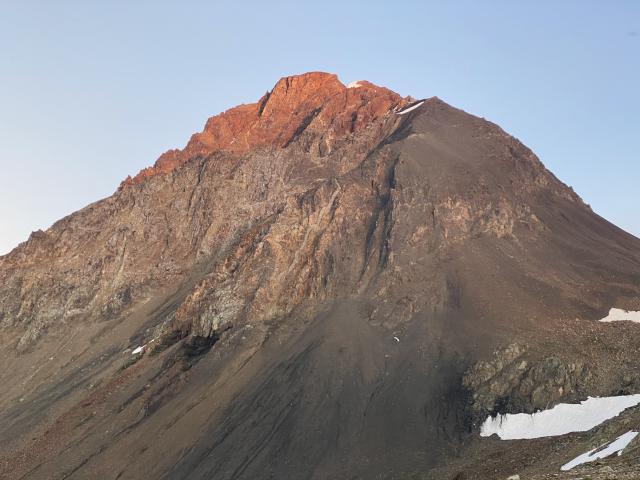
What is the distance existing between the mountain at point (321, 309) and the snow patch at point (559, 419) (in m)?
1.23

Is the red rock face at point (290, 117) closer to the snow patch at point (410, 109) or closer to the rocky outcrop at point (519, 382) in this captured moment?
the snow patch at point (410, 109)

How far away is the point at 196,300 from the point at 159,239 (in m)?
27.5

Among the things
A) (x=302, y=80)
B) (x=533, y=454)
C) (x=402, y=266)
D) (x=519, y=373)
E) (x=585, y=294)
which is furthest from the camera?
(x=302, y=80)

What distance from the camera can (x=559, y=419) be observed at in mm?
55125

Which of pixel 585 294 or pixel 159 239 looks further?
pixel 159 239

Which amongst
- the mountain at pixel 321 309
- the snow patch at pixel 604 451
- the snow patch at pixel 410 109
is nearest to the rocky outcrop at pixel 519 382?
the mountain at pixel 321 309

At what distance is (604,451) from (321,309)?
154ft

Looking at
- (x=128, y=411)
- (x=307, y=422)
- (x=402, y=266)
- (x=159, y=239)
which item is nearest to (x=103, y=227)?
(x=159, y=239)

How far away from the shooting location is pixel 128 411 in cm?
7838

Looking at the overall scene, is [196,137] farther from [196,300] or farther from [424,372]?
[424,372]

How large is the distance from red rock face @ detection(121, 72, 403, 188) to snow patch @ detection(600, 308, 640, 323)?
57451 mm

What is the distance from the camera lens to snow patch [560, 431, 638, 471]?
3689 cm

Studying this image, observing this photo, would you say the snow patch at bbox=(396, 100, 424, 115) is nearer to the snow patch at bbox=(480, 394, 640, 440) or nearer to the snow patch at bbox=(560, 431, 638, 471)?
the snow patch at bbox=(480, 394, 640, 440)

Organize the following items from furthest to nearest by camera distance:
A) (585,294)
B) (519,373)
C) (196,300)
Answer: (196,300) < (585,294) < (519,373)
